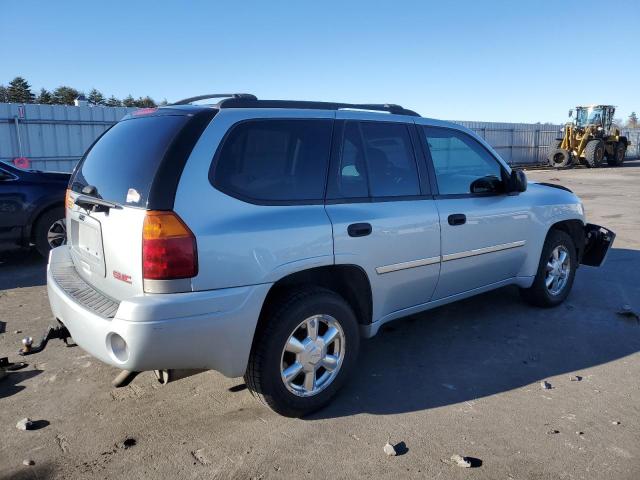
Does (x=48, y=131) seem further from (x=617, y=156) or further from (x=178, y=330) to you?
(x=617, y=156)

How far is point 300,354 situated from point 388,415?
673 millimetres

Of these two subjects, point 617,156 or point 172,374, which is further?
point 617,156

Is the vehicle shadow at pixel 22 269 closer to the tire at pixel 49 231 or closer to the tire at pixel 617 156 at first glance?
the tire at pixel 49 231

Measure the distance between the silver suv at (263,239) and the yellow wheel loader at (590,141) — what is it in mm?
26815

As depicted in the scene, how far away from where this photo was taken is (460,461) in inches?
107

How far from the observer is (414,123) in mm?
3900

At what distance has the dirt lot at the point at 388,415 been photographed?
268 cm

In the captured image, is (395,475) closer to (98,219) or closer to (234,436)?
(234,436)

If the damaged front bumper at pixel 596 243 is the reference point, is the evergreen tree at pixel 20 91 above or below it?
above

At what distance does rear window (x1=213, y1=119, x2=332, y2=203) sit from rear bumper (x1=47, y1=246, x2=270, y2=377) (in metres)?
0.56

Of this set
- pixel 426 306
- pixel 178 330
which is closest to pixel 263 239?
pixel 178 330

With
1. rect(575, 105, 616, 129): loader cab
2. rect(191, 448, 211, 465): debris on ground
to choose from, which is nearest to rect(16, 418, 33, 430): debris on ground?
rect(191, 448, 211, 465): debris on ground

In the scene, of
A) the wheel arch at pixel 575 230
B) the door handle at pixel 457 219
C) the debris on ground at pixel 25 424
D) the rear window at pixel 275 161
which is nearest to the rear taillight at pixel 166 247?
the rear window at pixel 275 161

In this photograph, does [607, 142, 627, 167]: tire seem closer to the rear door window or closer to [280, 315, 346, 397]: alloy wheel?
the rear door window
